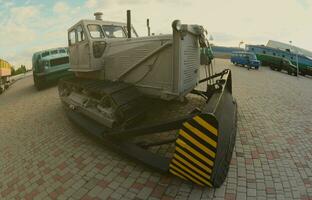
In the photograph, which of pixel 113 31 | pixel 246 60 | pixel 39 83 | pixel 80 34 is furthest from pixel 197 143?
pixel 246 60

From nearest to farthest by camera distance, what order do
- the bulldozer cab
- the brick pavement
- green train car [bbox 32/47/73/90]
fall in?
the brick pavement
the bulldozer cab
green train car [bbox 32/47/73/90]

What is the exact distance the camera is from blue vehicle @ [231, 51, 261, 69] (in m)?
20.6

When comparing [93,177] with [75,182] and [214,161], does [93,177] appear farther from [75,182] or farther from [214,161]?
[214,161]

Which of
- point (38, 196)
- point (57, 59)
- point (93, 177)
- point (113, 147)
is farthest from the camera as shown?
point (57, 59)

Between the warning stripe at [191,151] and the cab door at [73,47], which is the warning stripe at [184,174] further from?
the cab door at [73,47]

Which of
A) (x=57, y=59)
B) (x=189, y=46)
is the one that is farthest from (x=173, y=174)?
(x=57, y=59)

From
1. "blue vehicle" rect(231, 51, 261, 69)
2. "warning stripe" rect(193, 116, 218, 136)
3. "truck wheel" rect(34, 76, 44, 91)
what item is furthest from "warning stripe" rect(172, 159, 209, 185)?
"blue vehicle" rect(231, 51, 261, 69)

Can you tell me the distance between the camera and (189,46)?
5.33m

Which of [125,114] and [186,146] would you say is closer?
[186,146]

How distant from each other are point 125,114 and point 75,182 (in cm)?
173

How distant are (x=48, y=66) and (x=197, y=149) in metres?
10.6

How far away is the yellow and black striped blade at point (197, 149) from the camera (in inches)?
138

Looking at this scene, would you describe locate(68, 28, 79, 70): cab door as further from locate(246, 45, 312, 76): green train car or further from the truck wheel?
locate(246, 45, 312, 76): green train car

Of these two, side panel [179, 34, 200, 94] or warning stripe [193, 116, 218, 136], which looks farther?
side panel [179, 34, 200, 94]
